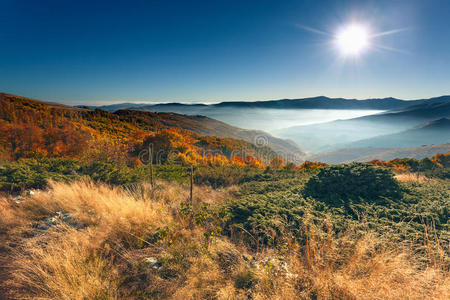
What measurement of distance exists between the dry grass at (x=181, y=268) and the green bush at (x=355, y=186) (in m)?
2.59

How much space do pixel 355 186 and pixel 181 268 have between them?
19.1ft

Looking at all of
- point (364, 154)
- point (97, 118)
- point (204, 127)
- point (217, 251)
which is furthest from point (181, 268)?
point (364, 154)

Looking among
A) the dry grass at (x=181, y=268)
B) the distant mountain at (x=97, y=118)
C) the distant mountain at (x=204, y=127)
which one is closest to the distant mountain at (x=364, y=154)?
the distant mountain at (x=204, y=127)

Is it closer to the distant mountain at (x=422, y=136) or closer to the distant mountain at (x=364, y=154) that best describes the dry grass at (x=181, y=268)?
the distant mountain at (x=364, y=154)

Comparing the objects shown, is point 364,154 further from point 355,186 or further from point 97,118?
point 97,118

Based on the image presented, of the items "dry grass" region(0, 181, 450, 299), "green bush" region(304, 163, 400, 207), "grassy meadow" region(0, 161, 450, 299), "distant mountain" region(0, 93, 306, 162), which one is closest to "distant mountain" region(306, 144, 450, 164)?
"distant mountain" region(0, 93, 306, 162)

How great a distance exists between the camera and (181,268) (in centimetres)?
258

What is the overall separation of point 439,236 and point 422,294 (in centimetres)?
226

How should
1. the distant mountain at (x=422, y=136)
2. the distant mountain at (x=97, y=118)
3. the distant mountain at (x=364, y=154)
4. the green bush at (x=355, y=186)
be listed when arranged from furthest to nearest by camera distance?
1. the distant mountain at (x=422, y=136)
2. the distant mountain at (x=364, y=154)
3. the distant mountain at (x=97, y=118)
4. the green bush at (x=355, y=186)

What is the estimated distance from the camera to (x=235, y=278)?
2.50 meters

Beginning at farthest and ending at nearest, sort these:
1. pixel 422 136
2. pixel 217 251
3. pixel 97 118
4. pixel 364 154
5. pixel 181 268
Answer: pixel 422 136, pixel 364 154, pixel 97 118, pixel 217 251, pixel 181 268

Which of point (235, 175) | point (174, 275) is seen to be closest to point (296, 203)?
point (174, 275)

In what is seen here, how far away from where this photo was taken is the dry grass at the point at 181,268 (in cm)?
215

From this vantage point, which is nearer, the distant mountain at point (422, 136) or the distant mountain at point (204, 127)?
the distant mountain at point (204, 127)
